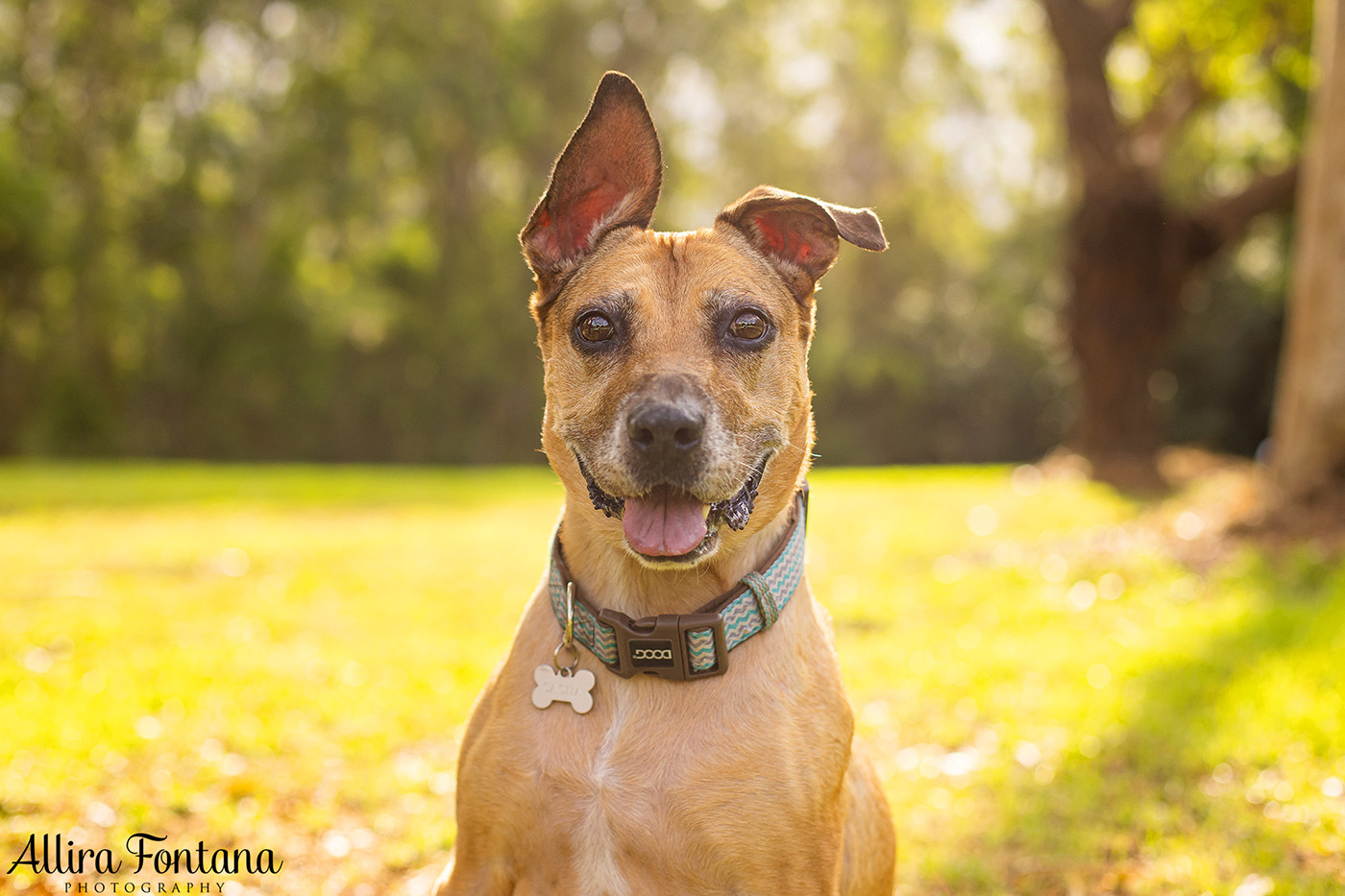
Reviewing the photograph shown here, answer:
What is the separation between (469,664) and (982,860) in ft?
12.2

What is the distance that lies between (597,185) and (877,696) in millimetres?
4042

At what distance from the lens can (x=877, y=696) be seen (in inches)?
247

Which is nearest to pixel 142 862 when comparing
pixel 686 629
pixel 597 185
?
pixel 686 629

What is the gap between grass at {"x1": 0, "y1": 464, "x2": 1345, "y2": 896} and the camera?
13.8ft

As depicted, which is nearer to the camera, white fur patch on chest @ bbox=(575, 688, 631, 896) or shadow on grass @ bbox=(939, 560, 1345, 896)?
white fur patch on chest @ bbox=(575, 688, 631, 896)

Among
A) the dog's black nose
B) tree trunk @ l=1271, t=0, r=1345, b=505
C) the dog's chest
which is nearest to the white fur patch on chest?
the dog's chest

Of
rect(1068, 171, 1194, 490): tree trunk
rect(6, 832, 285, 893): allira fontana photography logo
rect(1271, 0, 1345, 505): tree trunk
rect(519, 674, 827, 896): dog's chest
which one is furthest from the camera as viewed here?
rect(1068, 171, 1194, 490): tree trunk

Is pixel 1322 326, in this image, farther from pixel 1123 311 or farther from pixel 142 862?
pixel 142 862

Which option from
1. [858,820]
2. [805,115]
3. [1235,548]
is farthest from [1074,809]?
[805,115]

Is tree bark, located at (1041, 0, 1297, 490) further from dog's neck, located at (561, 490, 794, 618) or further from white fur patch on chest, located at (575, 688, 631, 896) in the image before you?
white fur patch on chest, located at (575, 688, 631, 896)

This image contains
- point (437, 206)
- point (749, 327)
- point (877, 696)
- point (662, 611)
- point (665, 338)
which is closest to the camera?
point (662, 611)

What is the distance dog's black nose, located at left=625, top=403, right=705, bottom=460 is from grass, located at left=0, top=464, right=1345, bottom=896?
2.23 metres

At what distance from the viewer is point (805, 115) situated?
35031 mm

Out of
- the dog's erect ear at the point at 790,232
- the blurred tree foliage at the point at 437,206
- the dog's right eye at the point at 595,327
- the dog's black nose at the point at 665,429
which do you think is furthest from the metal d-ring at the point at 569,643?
the blurred tree foliage at the point at 437,206
